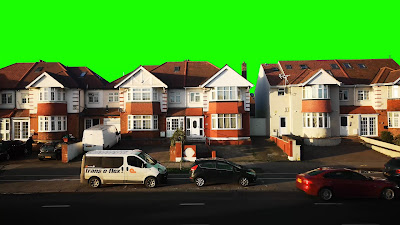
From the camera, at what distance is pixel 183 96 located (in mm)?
33125

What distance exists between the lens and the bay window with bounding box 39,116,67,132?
30.8 meters

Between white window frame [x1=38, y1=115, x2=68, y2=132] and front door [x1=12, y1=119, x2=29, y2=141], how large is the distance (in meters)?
2.99

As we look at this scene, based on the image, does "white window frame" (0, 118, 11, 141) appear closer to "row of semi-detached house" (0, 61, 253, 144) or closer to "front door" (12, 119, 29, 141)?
"row of semi-detached house" (0, 61, 253, 144)

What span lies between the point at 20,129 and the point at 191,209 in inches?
1136

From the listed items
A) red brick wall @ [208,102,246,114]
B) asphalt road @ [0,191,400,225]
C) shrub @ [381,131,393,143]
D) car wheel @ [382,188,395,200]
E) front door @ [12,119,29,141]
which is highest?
red brick wall @ [208,102,246,114]

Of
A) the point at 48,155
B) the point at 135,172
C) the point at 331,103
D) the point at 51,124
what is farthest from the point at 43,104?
the point at 331,103

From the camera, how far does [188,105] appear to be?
33062 mm

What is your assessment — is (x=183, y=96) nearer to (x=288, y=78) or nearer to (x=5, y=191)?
(x=288, y=78)

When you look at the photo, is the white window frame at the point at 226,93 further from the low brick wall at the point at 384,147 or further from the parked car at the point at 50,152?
the parked car at the point at 50,152

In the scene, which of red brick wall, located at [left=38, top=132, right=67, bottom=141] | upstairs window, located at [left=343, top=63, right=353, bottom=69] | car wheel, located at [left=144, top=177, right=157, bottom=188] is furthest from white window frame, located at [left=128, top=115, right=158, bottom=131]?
upstairs window, located at [left=343, top=63, right=353, bottom=69]

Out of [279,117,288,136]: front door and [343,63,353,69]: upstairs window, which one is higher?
[343,63,353,69]: upstairs window

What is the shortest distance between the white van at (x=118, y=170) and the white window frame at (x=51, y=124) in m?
17.9

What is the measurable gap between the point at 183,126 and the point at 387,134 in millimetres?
21142

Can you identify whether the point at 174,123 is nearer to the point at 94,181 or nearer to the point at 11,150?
the point at 11,150
